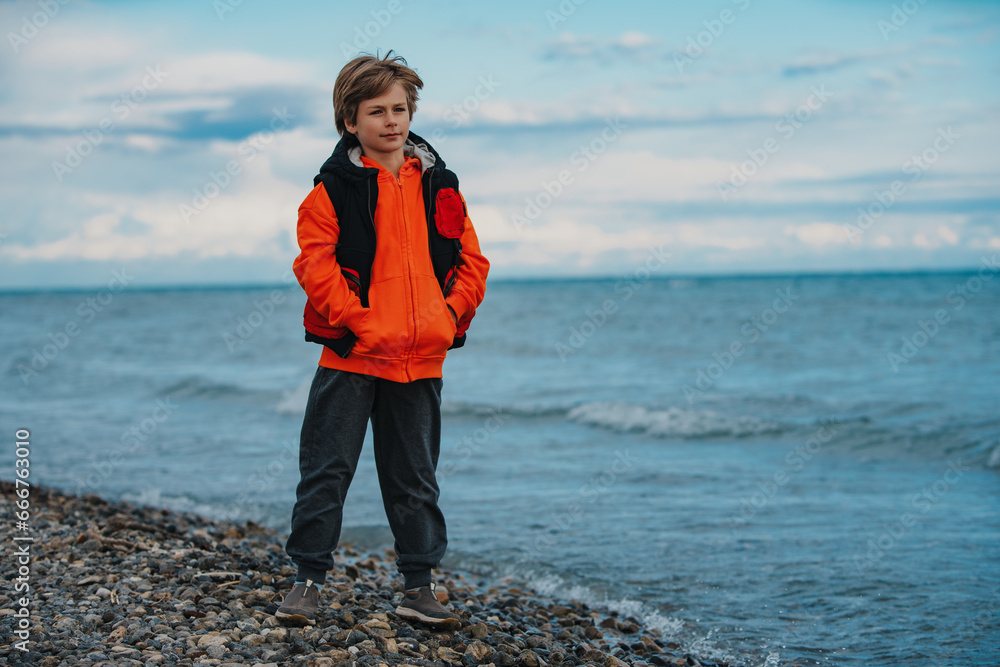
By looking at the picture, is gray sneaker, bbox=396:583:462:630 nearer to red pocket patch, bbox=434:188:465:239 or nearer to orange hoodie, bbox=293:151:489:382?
orange hoodie, bbox=293:151:489:382

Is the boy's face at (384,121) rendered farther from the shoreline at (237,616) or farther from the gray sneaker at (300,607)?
the shoreline at (237,616)

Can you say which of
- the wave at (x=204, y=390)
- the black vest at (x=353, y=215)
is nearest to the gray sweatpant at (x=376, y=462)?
the black vest at (x=353, y=215)

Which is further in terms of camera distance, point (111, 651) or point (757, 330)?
point (757, 330)

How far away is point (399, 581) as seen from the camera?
5.55m

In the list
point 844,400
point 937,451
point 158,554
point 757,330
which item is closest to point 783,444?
point 937,451

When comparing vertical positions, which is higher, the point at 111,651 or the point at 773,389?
the point at 773,389

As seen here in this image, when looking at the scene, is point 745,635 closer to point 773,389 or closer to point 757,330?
point 773,389

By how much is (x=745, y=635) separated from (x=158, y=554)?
3525 millimetres

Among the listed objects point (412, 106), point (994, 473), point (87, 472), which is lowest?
point (87, 472)

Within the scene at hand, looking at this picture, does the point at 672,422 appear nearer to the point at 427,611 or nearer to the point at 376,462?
the point at 427,611

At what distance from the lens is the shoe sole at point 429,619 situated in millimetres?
3754

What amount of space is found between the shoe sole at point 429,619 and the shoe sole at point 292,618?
0.43m

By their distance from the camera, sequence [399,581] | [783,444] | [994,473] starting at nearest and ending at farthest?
[399,581] → [994,473] → [783,444]

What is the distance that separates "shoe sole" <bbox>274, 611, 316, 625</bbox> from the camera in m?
3.59
